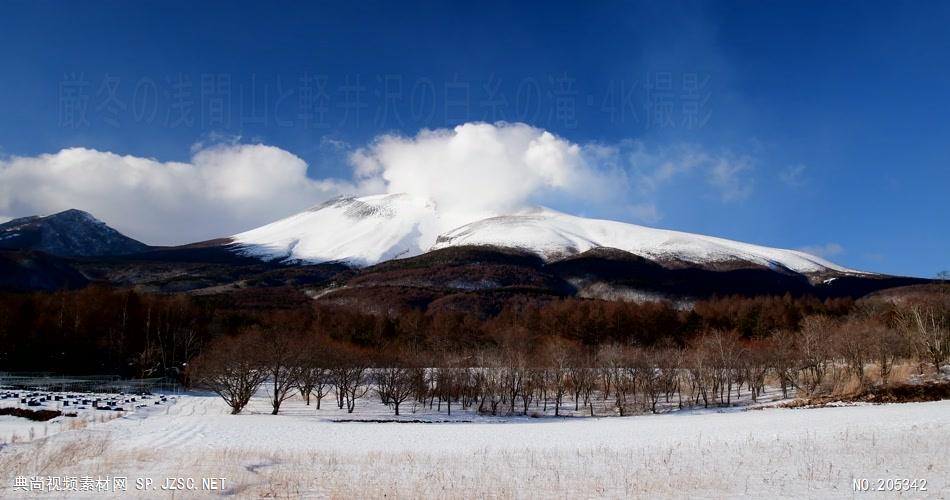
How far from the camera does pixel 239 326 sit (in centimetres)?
9156

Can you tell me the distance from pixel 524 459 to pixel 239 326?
268 ft

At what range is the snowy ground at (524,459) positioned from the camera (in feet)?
44.4

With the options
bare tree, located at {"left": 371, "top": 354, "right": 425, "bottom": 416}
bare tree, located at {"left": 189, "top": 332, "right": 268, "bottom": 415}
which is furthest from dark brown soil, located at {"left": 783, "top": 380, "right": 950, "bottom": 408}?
bare tree, located at {"left": 189, "top": 332, "right": 268, "bottom": 415}

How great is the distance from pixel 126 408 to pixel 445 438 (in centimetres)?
2228

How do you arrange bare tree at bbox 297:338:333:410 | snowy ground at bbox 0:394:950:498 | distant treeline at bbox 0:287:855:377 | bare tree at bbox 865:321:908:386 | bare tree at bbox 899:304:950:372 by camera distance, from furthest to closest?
distant treeline at bbox 0:287:855:377
bare tree at bbox 865:321:908:386
bare tree at bbox 297:338:333:410
bare tree at bbox 899:304:950:372
snowy ground at bbox 0:394:950:498

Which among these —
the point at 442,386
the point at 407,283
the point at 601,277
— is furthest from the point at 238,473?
the point at 601,277

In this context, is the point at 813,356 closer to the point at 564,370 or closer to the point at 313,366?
the point at 564,370

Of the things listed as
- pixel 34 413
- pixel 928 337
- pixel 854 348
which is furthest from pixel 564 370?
pixel 34 413

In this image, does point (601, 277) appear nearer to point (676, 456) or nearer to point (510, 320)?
point (510, 320)

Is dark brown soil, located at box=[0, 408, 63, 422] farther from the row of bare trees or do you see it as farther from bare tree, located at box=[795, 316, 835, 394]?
bare tree, located at box=[795, 316, 835, 394]

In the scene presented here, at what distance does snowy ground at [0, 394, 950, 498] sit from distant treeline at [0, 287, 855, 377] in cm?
4651

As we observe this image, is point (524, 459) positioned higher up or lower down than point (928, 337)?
lower down

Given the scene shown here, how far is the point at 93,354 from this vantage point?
68.6m

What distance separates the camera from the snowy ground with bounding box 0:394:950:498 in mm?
13531
